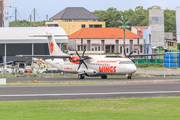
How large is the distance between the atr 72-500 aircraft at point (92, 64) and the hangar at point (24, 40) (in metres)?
17.5

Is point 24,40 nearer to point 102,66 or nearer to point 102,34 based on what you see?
point 102,66

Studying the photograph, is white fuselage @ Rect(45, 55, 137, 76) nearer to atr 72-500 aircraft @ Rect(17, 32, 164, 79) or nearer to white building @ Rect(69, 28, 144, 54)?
atr 72-500 aircraft @ Rect(17, 32, 164, 79)

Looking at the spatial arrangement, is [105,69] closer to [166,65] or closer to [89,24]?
[166,65]

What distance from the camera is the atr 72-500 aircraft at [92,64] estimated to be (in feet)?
123

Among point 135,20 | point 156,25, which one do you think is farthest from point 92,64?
point 135,20

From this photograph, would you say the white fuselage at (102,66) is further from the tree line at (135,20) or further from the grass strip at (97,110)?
the tree line at (135,20)

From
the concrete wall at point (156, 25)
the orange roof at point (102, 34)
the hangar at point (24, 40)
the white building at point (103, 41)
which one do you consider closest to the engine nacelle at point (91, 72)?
the hangar at point (24, 40)

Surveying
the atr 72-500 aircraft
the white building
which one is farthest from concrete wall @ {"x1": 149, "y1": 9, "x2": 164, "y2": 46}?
the atr 72-500 aircraft

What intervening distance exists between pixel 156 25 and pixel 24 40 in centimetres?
3824

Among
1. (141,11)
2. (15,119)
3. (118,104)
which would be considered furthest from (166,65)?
(141,11)

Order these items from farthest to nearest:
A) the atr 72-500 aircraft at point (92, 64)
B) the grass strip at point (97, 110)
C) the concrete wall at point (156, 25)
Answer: the concrete wall at point (156, 25)
the atr 72-500 aircraft at point (92, 64)
the grass strip at point (97, 110)

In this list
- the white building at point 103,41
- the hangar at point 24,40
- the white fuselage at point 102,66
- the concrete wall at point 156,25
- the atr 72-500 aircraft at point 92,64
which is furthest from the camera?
the white building at point 103,41

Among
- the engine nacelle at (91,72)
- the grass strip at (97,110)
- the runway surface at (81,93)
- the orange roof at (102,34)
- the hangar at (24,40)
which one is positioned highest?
the orange roof at (102,34)

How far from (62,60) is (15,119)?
32.3 m
